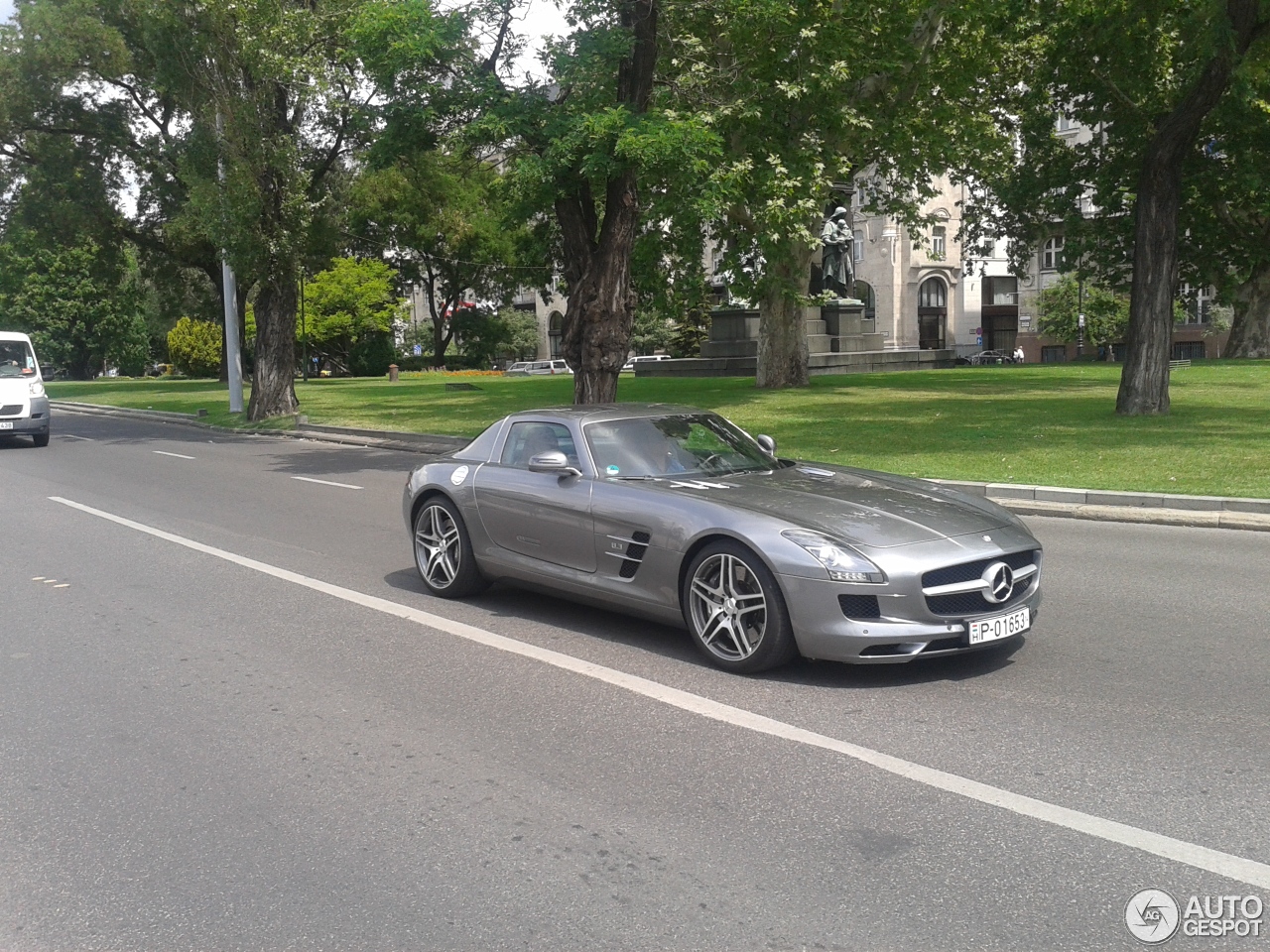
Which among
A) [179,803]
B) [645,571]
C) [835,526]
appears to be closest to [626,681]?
[645,571]

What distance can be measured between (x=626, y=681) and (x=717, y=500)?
41.6 inches

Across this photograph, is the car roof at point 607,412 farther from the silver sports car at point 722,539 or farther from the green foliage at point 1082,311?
the green foliage at point 1082,311

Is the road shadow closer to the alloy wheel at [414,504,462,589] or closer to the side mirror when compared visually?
the alloy wheel at [414,504,462,589]

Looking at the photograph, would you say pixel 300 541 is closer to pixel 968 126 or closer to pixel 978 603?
pixel 978 603

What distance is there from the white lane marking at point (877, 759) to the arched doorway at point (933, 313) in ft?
235

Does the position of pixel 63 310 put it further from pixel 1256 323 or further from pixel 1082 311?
pixel 1256 323

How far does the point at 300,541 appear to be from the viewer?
34.9 ft

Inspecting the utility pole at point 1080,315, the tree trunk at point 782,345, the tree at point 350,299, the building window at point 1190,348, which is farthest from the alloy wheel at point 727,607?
the building window at point 1190,348

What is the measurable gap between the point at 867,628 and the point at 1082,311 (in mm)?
64173

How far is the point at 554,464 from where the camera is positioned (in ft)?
22.7

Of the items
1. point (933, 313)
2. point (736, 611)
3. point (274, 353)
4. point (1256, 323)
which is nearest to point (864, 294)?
point (1256, 323)

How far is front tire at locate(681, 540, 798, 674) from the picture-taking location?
5816 mm

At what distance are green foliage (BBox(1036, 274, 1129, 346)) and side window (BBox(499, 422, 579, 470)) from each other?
199 ft

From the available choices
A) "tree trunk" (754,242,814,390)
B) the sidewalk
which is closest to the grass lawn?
the sidewalk
